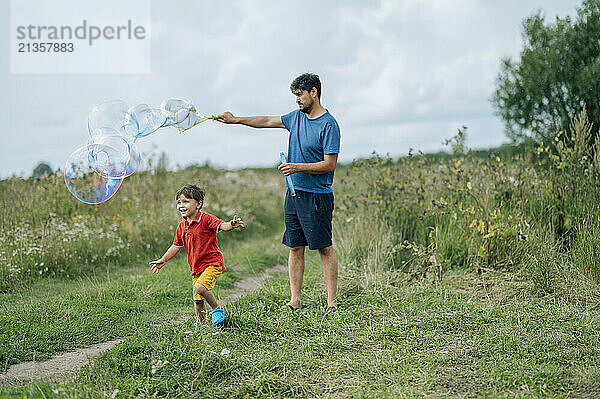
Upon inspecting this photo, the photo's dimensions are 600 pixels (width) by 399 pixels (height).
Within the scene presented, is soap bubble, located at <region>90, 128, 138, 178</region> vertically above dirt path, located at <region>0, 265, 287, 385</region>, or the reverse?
soap bubble, located at <region>90, 128, 138, 178</region>

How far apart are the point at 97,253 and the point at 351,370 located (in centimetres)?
463

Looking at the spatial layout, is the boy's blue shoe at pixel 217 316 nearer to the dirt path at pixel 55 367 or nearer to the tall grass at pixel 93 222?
the dirt path at pixel 55 367

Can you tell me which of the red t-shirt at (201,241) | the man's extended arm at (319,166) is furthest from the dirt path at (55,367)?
the man's extended arm at (319,166)

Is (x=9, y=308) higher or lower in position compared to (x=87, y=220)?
lower

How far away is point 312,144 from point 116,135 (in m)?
1.71

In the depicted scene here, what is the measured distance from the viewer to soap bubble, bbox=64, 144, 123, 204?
497 cm

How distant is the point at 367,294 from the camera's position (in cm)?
575

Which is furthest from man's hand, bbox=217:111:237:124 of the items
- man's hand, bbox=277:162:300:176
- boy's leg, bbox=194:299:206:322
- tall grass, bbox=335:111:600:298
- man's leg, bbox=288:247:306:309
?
tall grass, bbox=335:111:600:298

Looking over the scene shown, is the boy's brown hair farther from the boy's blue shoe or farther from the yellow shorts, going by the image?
the boy's blue shoe

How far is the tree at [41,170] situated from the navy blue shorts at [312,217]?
18.8 ft

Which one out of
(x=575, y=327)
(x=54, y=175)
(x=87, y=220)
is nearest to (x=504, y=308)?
(x=575, y=327)

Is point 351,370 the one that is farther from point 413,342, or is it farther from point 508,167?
point 508,167

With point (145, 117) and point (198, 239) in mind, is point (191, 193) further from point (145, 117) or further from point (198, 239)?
point (145, 117)

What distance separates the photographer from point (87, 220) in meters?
8.30
